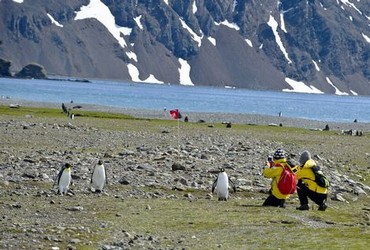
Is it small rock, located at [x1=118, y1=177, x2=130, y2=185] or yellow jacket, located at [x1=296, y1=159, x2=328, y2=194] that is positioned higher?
yellow jacket, located at [x1=296, y1=159, x2=328, y2=194]

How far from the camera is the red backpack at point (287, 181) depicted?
18656 millimetres

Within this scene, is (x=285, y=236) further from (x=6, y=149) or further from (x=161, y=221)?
(x=6, y=149)

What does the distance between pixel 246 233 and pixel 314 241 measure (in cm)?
149

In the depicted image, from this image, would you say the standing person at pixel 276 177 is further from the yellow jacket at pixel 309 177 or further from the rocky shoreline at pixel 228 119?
the rocky shoreline at pixel 228 119

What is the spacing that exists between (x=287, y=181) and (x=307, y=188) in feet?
1.72

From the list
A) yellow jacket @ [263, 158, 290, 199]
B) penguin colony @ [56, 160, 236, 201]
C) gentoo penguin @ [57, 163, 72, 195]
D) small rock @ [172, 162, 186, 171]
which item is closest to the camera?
yellow jacket @ [263, 158, 290, 199]

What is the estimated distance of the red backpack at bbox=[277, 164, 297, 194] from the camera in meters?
18.7

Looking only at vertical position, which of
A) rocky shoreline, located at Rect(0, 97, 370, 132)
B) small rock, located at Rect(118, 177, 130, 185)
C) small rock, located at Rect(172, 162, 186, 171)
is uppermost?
small rock, located at Rect(172, 162, 186, 171)

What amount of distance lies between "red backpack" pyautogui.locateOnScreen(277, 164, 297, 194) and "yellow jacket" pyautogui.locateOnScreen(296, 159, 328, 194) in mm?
203

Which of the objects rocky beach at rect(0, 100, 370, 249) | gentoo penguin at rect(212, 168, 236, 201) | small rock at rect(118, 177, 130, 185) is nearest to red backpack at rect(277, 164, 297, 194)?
rocky beach at rect(0, 100, 370, 249)

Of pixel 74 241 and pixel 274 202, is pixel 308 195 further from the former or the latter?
pixel 74 241

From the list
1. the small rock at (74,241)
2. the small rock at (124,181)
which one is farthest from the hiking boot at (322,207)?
the small rock at (74,241)

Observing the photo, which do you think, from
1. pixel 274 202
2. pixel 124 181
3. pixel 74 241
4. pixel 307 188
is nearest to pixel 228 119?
pixel 124 181

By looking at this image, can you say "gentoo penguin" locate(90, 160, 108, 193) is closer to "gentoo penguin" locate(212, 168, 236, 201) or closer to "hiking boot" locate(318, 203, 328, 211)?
"gentoo penguin" locate(212, 168, 236, 201)
